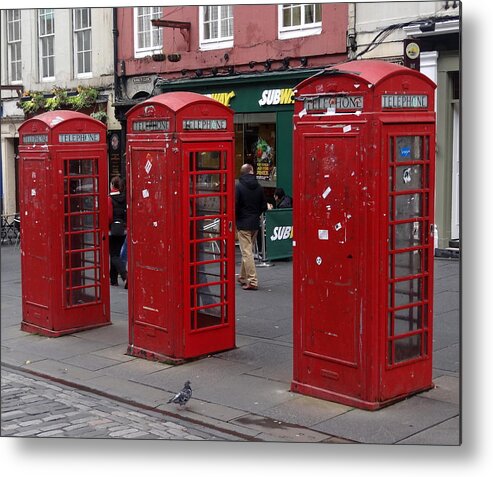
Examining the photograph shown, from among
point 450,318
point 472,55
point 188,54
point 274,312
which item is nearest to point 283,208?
point 274,312

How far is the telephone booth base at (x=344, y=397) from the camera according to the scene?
18.7ft

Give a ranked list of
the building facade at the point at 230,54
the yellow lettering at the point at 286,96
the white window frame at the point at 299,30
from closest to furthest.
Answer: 1. the building facade at the point at 230,54
2. the white window frame at the point at 299,30
3. the yellow lettering at the point at 286,96

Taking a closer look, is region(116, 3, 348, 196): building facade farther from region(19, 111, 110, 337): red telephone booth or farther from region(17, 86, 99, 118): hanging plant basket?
region(19, 111, 110, 337): red telephone booth

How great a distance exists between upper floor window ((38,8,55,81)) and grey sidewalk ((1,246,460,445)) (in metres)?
1.54

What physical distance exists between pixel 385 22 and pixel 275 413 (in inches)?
144

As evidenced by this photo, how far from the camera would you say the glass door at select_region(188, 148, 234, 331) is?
23.4 feet

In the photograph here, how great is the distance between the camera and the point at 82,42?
265 inches

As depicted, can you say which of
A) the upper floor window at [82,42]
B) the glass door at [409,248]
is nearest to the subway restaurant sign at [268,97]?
the upper floor window at [82,42]

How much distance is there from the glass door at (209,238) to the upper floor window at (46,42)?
1383 millimetres

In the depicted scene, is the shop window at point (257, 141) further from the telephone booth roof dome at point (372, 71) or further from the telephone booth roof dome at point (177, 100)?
the telephone booth roof dome at point (372, 71)

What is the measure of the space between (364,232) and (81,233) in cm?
370

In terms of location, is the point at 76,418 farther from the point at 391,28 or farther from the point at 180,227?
the point at 391,28

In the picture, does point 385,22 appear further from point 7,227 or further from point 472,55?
point 7,227

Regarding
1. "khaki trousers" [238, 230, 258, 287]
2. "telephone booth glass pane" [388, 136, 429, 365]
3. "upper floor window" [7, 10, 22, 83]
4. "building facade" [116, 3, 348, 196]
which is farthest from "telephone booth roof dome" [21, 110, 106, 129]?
"telephone booth glass pane" [388, 136, 429, 365]
